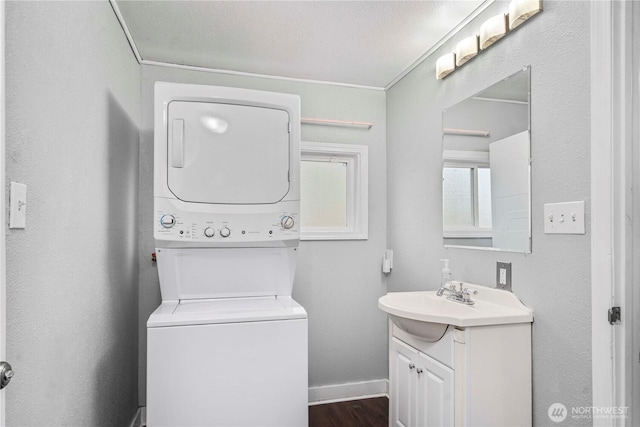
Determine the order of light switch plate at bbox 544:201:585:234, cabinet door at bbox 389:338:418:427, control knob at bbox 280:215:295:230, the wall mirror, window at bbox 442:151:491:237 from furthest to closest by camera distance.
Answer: control knob at bbox 280:215:295:230 < window at bbox 442:151:491:237 < cabinet door at bbox 389:338:418:427 < the wall mirror < light switch plate at bbox 544:201:585:234

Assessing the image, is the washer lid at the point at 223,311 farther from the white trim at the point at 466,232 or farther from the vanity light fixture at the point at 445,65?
the vanity light fixture at the point at 445,65

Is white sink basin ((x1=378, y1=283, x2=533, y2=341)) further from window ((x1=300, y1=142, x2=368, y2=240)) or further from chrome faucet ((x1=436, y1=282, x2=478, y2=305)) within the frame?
window ((x1=300, y1=142, x2=368, y2=240))

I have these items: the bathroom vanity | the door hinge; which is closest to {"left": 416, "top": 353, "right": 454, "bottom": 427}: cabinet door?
the bathroom vanity

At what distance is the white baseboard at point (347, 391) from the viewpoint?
2.83 m

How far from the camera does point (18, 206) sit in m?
1.03

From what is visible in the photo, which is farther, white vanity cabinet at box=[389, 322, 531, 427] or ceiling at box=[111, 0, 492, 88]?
ceiling at box=[111, 0, 492, 88]

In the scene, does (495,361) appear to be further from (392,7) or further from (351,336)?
(392,7)

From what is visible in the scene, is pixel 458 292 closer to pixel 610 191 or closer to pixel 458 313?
pixel 458 313

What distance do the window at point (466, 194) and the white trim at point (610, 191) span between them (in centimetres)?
63

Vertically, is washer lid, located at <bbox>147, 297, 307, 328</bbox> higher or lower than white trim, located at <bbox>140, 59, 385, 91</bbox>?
lower

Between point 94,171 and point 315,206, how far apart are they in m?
1.63

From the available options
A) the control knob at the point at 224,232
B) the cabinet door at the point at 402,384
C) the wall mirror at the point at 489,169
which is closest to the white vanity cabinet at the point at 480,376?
the cabinet door at the point at 402,384

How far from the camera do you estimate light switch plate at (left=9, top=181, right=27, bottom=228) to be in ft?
3.28

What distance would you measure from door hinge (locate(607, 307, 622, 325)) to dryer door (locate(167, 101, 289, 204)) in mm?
1515
